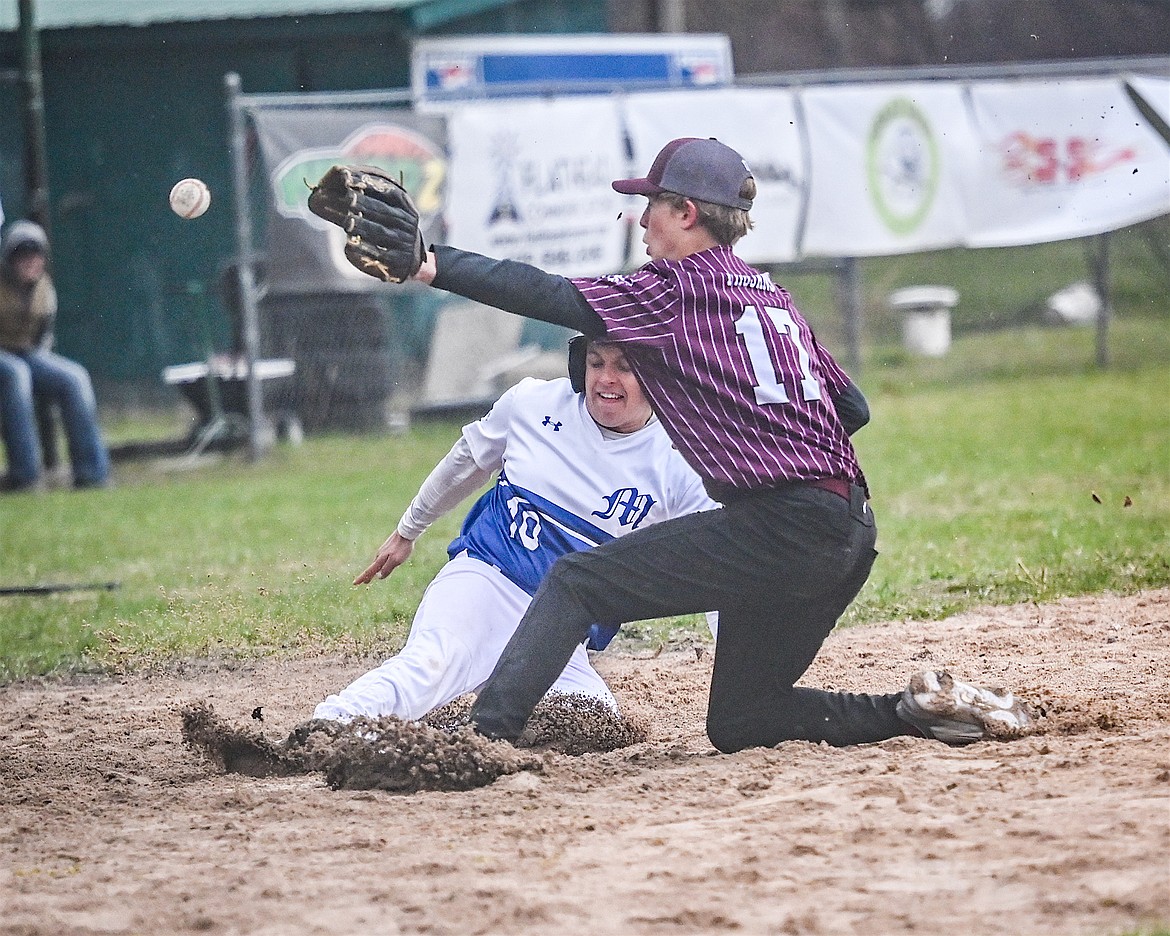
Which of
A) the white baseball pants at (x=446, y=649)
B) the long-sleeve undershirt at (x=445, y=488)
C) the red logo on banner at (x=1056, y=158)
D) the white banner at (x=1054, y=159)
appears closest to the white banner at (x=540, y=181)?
the white banner at (x=1054, y=159)

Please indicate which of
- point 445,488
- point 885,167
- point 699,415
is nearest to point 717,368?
point 699,415

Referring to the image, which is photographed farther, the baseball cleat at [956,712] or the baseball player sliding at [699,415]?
the baseball cleat at [956,712]

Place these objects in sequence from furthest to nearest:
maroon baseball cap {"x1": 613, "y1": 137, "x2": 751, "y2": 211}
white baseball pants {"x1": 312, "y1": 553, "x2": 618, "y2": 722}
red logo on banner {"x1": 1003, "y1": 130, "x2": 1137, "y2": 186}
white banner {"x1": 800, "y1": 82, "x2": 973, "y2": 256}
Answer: red logo on banner {"x1": 1003, "y1": 130, "x2": 1137, "y2": 186} < white banner {"x1": 800, "y1": 82, "x2": 973, "y2": 256} < white baseball pants {"x1": 312, "y1": 553, "x2": 618, "y2": 722} < maroon baseball cap {"x1": 613, "y1": 137, "x2": 751, "y2": 211}

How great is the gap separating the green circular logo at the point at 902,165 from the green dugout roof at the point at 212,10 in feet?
14.8

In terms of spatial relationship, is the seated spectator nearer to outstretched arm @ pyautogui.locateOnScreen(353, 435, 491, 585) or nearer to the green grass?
the green grass

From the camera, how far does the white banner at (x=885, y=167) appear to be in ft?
41.7

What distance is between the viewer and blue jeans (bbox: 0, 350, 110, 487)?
1130 centimetres

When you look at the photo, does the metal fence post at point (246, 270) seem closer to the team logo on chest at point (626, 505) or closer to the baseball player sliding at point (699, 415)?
the team logo on chest at point (626, 505)

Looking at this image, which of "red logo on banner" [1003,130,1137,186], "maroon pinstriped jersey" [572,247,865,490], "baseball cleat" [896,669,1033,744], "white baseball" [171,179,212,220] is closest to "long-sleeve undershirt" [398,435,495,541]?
"maroon pinstriped jersey" [572,247,865,490]

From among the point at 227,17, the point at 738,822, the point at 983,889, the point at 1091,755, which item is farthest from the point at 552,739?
the point at 227,17

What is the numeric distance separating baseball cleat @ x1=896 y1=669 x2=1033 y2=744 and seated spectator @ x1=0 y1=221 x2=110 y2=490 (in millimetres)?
8265

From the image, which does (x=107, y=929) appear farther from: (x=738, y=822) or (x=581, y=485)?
(x=581, y=485)

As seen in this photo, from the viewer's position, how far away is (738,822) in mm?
3682

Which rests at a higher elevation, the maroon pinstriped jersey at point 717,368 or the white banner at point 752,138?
the white banner at point 752,138
